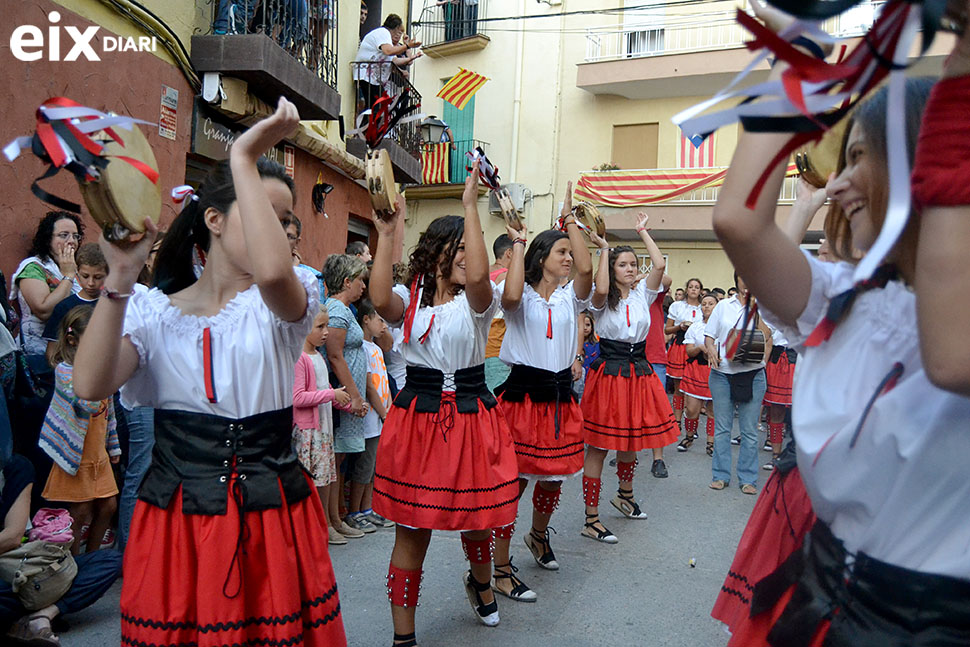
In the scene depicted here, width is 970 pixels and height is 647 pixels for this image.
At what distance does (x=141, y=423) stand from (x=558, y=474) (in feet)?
8.07

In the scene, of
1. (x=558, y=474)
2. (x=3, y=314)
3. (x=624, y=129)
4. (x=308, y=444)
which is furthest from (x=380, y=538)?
(x=624, y=129)

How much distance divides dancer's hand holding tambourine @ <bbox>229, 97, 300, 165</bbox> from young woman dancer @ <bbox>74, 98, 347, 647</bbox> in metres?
0.03

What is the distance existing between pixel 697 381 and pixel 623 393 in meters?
3.81

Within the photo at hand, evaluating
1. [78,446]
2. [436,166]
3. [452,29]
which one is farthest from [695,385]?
[452,29]

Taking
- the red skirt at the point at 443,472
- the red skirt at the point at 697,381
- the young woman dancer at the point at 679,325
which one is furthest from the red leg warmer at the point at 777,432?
the red skirt at the point at 443,472

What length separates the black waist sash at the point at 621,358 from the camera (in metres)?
6.18

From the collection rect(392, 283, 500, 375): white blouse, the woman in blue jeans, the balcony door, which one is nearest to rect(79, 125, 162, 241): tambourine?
rect(392, 283, 500, 375): white blouse

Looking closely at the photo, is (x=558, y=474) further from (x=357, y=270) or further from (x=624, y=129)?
(x=624, y=129)

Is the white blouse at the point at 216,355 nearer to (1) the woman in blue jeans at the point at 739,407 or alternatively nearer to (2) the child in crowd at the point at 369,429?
(2) the child in crowd at the point at 369,429

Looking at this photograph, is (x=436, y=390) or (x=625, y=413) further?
(x=625, y=413)

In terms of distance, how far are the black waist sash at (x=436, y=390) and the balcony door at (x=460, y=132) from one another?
648 inches

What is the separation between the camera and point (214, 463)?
2113 mm

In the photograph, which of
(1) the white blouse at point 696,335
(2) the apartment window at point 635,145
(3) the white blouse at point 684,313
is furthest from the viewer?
(2) the apartment window at point 635,145

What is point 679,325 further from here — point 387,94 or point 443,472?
point 443,472
